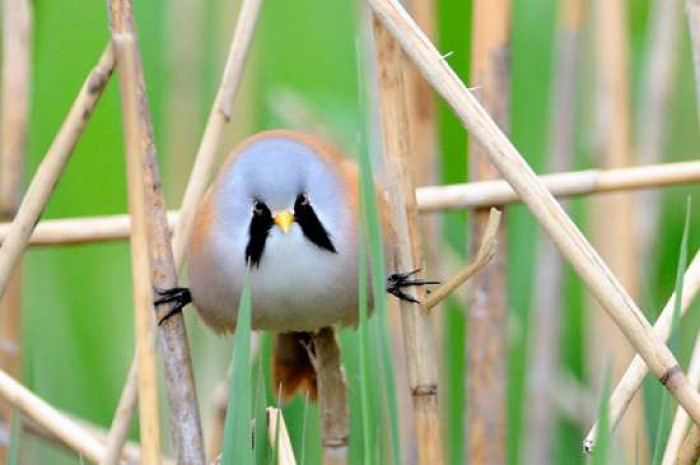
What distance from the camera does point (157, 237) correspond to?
5.01 feet

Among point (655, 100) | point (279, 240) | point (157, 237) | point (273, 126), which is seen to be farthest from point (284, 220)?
point (655, 100)

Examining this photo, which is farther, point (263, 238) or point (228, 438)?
point (263, 238)

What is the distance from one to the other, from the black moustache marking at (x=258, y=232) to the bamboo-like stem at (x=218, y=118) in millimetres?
98

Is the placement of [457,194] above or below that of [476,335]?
above

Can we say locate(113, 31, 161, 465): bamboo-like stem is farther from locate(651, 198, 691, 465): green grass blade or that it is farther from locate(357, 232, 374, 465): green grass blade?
locate(651, 198, 691, 465): green grass blade

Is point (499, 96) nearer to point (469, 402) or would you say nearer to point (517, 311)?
point (469, 402)

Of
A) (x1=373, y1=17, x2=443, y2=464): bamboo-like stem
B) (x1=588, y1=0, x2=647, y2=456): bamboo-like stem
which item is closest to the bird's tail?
(x1=373, y1=17, x2=443, y2=464): bamboo-like stem

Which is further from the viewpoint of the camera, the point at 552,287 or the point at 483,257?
the point at 552,287

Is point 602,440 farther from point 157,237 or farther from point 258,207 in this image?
point 258,207

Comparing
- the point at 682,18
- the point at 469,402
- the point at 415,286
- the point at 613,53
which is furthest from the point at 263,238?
the point at 682,18

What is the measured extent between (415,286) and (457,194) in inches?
14.1

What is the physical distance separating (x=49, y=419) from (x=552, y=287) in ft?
3.40

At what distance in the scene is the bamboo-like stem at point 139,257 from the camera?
143 centimetres

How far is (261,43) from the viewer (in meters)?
2.71
